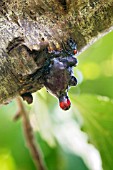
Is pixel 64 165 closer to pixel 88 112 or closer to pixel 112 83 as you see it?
pixel 112 83

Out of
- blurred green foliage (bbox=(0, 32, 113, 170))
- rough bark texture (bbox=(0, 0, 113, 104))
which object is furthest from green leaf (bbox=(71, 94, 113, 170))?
rough bark texture (bbox=(0, 0, 113, 104))

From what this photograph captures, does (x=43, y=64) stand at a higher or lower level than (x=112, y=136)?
higher

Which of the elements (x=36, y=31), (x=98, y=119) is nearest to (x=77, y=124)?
(x=98, y=119)

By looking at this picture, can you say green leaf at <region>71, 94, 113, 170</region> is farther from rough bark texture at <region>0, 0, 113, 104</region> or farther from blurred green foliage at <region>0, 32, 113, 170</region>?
rough bark texture at <region>0, 0, 113, 104</region>

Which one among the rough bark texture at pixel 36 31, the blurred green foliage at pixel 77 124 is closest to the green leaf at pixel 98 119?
the blurred green foliage at pixel 77 124

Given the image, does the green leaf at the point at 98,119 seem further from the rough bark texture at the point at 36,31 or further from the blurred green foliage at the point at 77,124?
the rough bark texture at the point at 36,31

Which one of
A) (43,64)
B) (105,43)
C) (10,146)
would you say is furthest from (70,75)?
(10,146)
